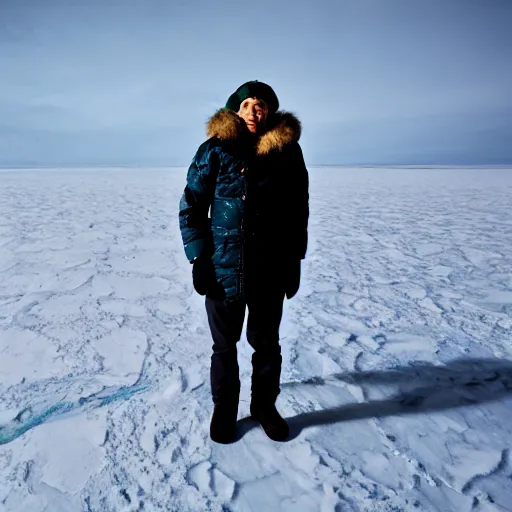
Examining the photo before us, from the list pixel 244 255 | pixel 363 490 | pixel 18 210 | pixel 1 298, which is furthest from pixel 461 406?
pixel 18 210


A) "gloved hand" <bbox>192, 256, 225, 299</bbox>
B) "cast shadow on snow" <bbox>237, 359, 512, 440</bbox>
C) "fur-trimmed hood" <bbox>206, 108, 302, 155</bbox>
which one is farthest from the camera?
"cast shadow on snow" <bbox>237, 359, 512, 440</bbox>

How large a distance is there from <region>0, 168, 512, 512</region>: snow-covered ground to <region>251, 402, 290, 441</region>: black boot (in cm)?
5

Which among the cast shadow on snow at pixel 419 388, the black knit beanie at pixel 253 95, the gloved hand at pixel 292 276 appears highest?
the black knit beanie at pixel 253 95

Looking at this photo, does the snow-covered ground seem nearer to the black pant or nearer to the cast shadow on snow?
the cast shadow on snow

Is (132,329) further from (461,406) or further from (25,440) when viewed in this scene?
(461,406)

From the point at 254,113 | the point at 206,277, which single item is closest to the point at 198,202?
the point at 206,277

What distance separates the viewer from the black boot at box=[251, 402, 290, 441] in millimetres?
1767

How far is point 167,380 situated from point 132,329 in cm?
80

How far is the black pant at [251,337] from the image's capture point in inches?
64.6

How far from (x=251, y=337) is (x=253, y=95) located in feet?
3.60

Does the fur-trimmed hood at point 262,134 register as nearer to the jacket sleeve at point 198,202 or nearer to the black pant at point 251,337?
the jacket sleeve at point 198,202

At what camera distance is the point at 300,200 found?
1.63 m

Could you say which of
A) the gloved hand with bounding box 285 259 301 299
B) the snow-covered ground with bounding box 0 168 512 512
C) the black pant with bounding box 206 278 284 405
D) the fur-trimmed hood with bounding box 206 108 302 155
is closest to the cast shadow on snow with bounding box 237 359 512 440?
the snow-covered ground with bounding box 0 168 512 512

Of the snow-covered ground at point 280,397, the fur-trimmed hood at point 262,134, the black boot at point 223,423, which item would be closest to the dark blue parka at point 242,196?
the fur-trimmed hood at point 262,134
